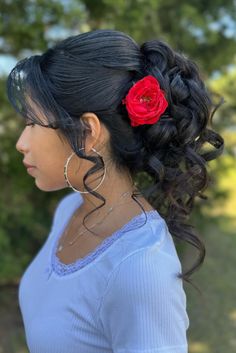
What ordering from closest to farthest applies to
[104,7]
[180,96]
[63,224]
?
1. [180,96]
2. [63,224]
3. [104,7]

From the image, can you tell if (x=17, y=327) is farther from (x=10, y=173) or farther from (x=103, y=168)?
(x=103, y=168)

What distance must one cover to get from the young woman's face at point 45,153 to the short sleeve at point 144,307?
0.35 m

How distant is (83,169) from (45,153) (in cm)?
12

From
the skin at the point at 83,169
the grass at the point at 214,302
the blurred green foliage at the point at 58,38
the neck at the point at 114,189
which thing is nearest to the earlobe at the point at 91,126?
the skin at the point at 83,169

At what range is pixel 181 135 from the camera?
1.43 meters

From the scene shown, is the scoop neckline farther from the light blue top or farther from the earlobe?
the earlobe

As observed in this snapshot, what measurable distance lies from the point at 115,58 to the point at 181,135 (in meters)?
0.29

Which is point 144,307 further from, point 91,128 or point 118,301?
point 91,128

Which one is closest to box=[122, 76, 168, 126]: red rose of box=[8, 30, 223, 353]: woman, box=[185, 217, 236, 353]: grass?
box=[8, 30, 223, 353]: woman

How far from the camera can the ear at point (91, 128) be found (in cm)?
133

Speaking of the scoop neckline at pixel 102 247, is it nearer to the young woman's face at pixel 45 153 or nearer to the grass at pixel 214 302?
the young woman's face at pixel 45 153

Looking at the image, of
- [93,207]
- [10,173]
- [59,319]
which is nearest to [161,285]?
[59,319]

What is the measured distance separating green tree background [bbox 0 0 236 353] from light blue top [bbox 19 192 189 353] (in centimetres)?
152

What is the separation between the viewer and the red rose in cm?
130
